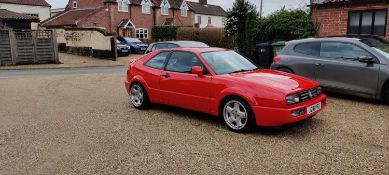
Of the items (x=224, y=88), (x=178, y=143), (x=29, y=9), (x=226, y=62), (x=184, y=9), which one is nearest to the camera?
(x=178, y=143)

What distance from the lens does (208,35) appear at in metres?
30.5

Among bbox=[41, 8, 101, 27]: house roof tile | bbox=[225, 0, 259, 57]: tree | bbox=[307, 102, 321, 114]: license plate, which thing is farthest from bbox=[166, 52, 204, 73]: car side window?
bbox=[41, 8, 101, 27]: house roof tile

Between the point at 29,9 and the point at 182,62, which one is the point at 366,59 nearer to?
the point at 182,62

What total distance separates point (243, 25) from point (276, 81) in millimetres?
10959

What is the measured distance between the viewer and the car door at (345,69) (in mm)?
7715

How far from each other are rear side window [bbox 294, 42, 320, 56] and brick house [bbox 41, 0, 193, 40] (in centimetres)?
3072

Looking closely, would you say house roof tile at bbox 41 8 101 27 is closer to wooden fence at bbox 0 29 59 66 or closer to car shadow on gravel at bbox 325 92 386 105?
wooden fence at bbox 0 29 59 66

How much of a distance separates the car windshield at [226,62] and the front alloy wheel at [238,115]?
0.71 meters

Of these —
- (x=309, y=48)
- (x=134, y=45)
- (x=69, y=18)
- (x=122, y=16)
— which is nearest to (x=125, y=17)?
(x=122, y=16)

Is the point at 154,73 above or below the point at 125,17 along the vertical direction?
below

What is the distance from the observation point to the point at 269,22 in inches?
593

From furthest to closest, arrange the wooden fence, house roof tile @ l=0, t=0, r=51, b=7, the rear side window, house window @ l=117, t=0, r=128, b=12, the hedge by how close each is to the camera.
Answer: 1. house roof tile @ l=0, t=0, r=51, b=7
2. house window @ l=117, t=0, r=128, b=12
3. the hedge
4. the wooden fence
5. the rear side window

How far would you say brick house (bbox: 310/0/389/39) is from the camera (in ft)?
43.9

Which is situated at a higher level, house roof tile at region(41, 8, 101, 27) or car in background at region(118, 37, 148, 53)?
house roof tile at region(41, 8, 101, 27)
